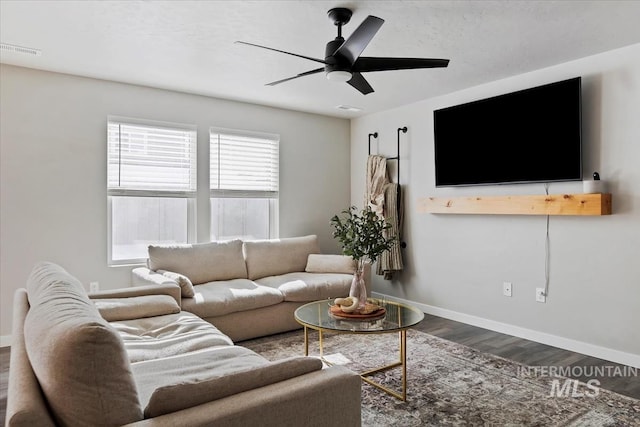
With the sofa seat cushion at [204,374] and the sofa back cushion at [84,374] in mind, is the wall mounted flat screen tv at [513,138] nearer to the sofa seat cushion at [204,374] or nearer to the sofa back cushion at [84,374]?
the sofa seat cushion at [204,374]

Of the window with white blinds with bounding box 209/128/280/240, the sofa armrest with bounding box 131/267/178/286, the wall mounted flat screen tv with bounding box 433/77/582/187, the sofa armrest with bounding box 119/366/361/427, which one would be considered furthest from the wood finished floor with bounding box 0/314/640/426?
the window with white blinds with bounding box 209/128/280/240

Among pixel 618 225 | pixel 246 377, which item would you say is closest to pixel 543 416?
pixel 618 225

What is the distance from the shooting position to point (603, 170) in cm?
343

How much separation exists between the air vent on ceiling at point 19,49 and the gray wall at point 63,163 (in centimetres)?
45

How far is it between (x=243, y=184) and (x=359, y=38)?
293cm

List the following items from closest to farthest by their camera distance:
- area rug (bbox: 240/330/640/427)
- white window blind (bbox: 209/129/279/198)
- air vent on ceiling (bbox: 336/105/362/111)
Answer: area rug (bbox: 240/330/640/427), white window blind (bbox: 209/129/279/198), air vent on ceiling (bbox: 336/105/362/111)

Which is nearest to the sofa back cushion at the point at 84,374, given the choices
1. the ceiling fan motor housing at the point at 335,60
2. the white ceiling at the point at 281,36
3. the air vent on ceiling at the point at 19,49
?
the ceiling fan motor housing at the point at 335,60

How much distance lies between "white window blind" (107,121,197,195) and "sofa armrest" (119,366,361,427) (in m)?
3.48

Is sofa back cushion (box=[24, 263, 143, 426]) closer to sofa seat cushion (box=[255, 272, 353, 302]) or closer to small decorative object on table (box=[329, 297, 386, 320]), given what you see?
small decorative object on table (box=[329, 297, 386, 320])

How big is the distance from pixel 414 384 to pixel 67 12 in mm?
3353

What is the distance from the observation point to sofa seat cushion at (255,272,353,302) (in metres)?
4.01

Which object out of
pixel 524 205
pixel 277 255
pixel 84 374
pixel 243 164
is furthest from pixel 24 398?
pixel 243 164

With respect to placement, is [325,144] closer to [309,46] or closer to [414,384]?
[309,46]

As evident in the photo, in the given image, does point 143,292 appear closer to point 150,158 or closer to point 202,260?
point 202,260
